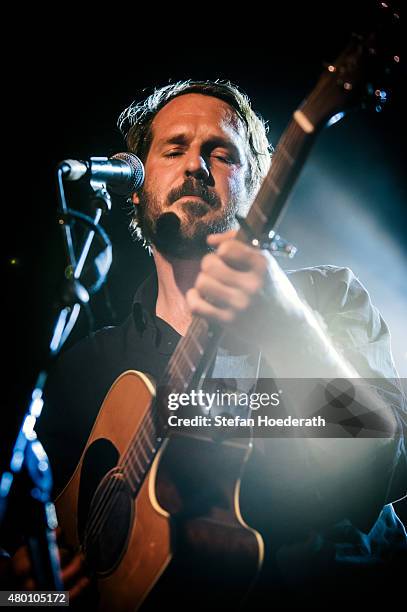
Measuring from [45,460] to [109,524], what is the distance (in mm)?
433

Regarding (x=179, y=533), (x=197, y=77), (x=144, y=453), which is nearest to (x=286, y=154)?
(x=144, y=453)

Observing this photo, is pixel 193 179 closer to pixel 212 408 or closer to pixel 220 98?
pixel 220 98

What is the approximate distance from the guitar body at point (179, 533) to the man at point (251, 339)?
280mm

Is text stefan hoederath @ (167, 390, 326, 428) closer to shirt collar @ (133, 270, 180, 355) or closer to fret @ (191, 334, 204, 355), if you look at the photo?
fret @ (191, 334, 204, 355)

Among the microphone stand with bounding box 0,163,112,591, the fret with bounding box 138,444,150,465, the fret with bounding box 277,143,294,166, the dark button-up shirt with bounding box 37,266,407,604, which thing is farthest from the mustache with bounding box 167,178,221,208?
the fret with bounding box 138,444,150,465

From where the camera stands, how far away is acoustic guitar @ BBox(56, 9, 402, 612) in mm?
1232

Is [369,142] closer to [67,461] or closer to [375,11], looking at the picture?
[375,11]

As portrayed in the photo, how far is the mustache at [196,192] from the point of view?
2256 millimetres

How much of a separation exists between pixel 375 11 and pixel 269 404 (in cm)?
134

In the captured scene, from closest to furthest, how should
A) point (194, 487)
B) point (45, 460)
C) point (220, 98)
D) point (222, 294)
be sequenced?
point (222, 294), point (45, 460), point (194, 487), point (220, 98)

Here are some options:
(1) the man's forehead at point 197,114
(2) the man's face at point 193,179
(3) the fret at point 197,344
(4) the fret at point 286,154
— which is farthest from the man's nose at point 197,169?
(3) the fret at point 197,344

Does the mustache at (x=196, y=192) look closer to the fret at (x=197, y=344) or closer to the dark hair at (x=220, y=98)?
the dark hair at (x=220, y=98)

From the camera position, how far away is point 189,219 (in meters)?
2.29

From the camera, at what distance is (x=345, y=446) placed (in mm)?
1402
